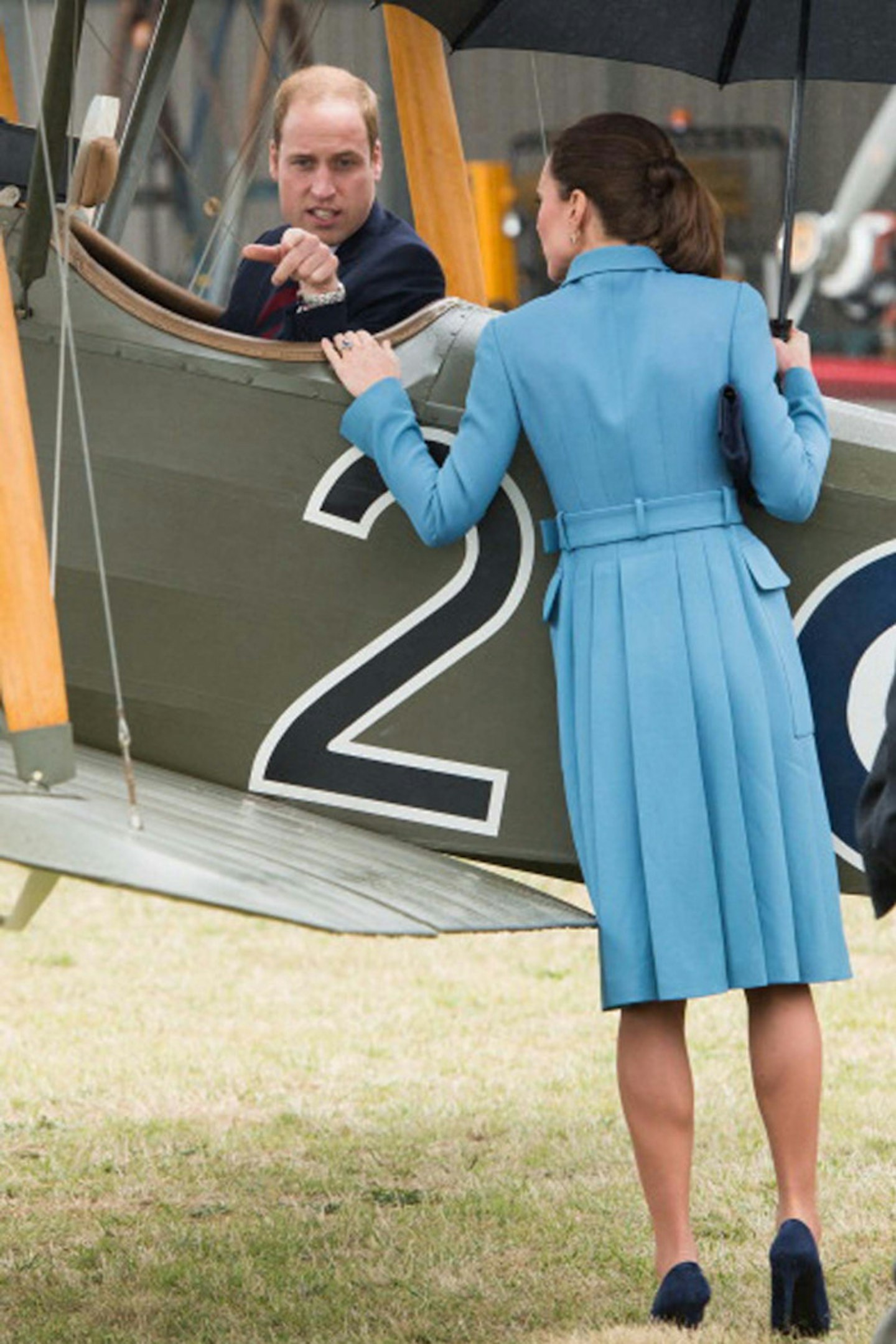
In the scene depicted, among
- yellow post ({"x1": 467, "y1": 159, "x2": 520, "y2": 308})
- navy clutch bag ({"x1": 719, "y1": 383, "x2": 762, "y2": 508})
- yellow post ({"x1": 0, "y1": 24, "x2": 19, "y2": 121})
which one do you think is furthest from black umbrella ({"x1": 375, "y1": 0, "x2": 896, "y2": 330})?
yellow post ({"x1": 467, "y1": 159, "x2": 520, "y2": 308})

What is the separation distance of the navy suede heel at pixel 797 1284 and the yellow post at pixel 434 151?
2.14 meters

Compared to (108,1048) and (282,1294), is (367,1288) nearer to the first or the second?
(282,1294)

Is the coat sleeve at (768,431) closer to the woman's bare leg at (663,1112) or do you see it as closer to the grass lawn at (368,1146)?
the woman's bare leg at (663,1112)

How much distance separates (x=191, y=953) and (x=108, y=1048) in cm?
116

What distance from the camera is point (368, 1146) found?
4953 millimetres

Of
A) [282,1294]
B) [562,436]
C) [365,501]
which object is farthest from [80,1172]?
[562,436]

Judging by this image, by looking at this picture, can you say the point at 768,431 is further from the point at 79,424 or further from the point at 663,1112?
the point at 79,424

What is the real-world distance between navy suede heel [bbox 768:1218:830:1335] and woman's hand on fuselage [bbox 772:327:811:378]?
4.41 feet

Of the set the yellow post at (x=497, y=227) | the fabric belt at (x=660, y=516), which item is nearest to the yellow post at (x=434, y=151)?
the fabric belt at (x=660, y=516)

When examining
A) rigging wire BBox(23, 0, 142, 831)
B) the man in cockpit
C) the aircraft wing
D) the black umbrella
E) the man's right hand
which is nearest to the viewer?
the aircraft wing

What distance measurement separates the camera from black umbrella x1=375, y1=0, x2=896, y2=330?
4.12m

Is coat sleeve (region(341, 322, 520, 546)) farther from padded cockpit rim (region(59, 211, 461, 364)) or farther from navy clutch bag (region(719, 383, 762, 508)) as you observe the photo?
navy clutch bag (region(719, 383, 762, 508))

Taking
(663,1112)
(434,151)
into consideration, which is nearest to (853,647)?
(663,1112)

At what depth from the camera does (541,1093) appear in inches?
211
